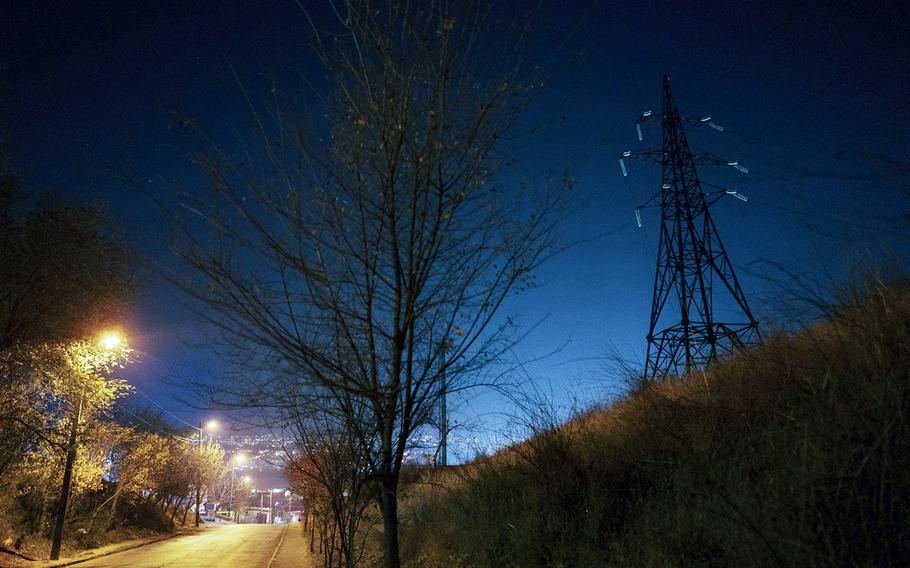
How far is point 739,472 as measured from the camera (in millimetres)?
3387

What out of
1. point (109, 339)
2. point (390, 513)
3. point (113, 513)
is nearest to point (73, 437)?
point (109, 339)

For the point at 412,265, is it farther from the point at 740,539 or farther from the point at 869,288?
the point at 869,288

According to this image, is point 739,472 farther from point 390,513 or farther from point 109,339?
point 109,339

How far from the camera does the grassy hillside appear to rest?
7.54 feet

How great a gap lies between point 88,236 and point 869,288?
17.1 m

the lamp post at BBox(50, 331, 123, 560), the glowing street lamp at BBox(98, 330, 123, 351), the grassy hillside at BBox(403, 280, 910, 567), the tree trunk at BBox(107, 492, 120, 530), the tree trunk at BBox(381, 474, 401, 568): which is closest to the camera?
the grassy hillside at BBox(403, 280, 910, 567)

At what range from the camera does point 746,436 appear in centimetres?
425

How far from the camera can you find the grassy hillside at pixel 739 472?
2.30 m

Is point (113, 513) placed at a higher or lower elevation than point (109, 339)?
lower

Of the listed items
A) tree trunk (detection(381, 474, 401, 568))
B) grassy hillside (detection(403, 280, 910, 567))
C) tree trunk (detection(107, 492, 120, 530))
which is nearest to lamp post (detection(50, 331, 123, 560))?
tree trunk (detection(107, 492, 120, 530))

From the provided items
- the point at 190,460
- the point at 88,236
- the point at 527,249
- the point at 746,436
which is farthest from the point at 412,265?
the point at 190,460

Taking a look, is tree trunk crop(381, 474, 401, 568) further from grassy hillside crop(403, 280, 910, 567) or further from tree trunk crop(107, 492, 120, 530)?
tree trunk crop(107, 492, 120, 530)

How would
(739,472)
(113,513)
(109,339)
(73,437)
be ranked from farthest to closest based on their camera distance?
(113,513) < (73,437) < (109,339) < (739,472)

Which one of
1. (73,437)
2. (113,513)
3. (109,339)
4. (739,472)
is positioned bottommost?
(113,513)
